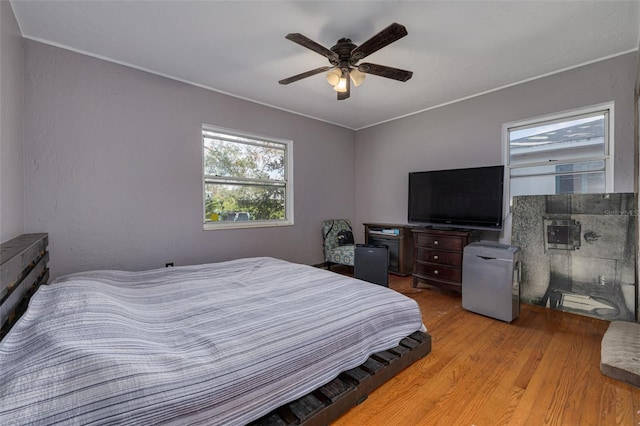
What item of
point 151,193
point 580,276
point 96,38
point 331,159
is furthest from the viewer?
point 331,159

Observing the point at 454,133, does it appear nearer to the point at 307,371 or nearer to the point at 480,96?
the point at 480,96

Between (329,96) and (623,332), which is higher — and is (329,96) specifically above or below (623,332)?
above

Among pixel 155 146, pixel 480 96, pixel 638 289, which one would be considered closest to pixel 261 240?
pixel 155 146

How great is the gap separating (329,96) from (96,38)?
243 cm

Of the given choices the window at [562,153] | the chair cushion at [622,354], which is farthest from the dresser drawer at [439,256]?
the chair cushion at [622,354]

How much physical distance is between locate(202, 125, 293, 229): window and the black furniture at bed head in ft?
A: 5.08

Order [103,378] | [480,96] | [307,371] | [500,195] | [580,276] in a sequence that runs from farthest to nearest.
→ 1. [480,96]
2. [500,195]
3. [580,276]
4. [307,371]
5. [103,378]

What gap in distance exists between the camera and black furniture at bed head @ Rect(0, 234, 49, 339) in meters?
1.34

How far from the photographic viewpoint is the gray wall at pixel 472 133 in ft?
8.43

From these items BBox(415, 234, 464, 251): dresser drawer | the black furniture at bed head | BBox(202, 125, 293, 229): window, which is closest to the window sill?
BBox(202, 125, 293, 229): window

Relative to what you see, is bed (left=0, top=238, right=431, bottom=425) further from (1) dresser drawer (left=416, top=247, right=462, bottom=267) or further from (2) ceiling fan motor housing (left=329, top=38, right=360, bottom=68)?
(2) ceiling fan motor housing (left=329, top=38, right=360, bottom=68)

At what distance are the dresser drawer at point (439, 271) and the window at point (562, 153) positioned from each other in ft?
3.99

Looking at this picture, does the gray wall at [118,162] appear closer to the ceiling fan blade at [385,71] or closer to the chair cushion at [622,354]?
the ceiling fan blade at [385,71]

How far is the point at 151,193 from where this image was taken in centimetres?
292
